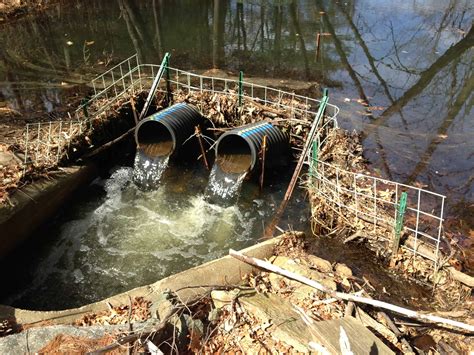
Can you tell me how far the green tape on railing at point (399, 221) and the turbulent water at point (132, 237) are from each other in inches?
129

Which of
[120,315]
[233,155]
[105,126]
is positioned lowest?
[233,155]

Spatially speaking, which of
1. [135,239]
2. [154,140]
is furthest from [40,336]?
[154,140]

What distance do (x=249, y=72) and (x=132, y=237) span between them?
10.2m

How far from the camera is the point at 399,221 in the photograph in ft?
26.7

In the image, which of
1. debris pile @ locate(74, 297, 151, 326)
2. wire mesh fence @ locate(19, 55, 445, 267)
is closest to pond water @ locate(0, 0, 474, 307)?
wire mesh fence @ locate(19, 55, 445, 267)

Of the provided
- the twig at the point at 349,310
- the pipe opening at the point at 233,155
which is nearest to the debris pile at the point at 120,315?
the twig at the point at 349,310

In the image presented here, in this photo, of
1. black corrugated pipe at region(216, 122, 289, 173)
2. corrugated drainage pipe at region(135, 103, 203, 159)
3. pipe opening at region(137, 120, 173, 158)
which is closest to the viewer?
black corrugated pipe at region(216, 122, 289, 173)

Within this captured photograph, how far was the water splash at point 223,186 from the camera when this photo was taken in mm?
11344

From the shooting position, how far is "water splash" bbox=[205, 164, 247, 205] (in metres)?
11.3

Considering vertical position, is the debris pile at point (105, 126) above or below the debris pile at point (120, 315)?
above

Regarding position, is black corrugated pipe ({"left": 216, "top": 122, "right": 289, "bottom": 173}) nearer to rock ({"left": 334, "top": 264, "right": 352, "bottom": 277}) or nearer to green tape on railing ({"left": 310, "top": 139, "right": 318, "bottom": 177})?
green tape on railing ({"left": 310, "top": 139, "right": 318, "bottom": 177})

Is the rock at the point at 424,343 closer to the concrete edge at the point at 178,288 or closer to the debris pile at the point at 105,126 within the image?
the concrete edge at the point at 178,288

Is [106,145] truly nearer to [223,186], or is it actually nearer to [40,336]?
[223,186]

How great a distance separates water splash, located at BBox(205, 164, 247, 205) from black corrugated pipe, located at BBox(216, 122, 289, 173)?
25 centimetres
